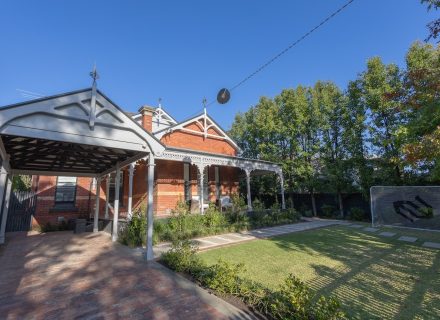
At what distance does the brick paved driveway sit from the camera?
12.1 ft

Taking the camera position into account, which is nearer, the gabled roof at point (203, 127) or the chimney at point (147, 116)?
the chimney at point (147, 116)

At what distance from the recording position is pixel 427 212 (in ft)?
39.6

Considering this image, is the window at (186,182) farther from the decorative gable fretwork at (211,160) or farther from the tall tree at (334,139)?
the tall tree at (334,139)

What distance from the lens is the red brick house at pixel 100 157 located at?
5680mm

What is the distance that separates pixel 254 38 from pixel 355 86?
10956 mm

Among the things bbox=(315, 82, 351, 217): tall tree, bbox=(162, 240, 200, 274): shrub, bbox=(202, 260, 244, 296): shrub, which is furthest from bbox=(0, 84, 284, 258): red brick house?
bbox=(315, 82, 351, 217): tall tree

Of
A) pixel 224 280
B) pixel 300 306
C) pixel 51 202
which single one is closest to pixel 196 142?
pixel 51 202

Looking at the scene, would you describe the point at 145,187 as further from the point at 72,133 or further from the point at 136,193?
the point at 72,133

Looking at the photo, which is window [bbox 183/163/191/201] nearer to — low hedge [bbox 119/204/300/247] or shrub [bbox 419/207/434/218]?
low hedge [bbox 119/204/300/247]

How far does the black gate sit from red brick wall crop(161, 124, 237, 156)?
836 centimetres

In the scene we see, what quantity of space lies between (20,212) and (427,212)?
2170cm

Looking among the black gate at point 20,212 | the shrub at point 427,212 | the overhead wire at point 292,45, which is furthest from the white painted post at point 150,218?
the shrub at point 427,212

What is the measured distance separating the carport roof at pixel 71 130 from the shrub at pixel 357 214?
15.4 m

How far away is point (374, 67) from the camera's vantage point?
17.1 metres
